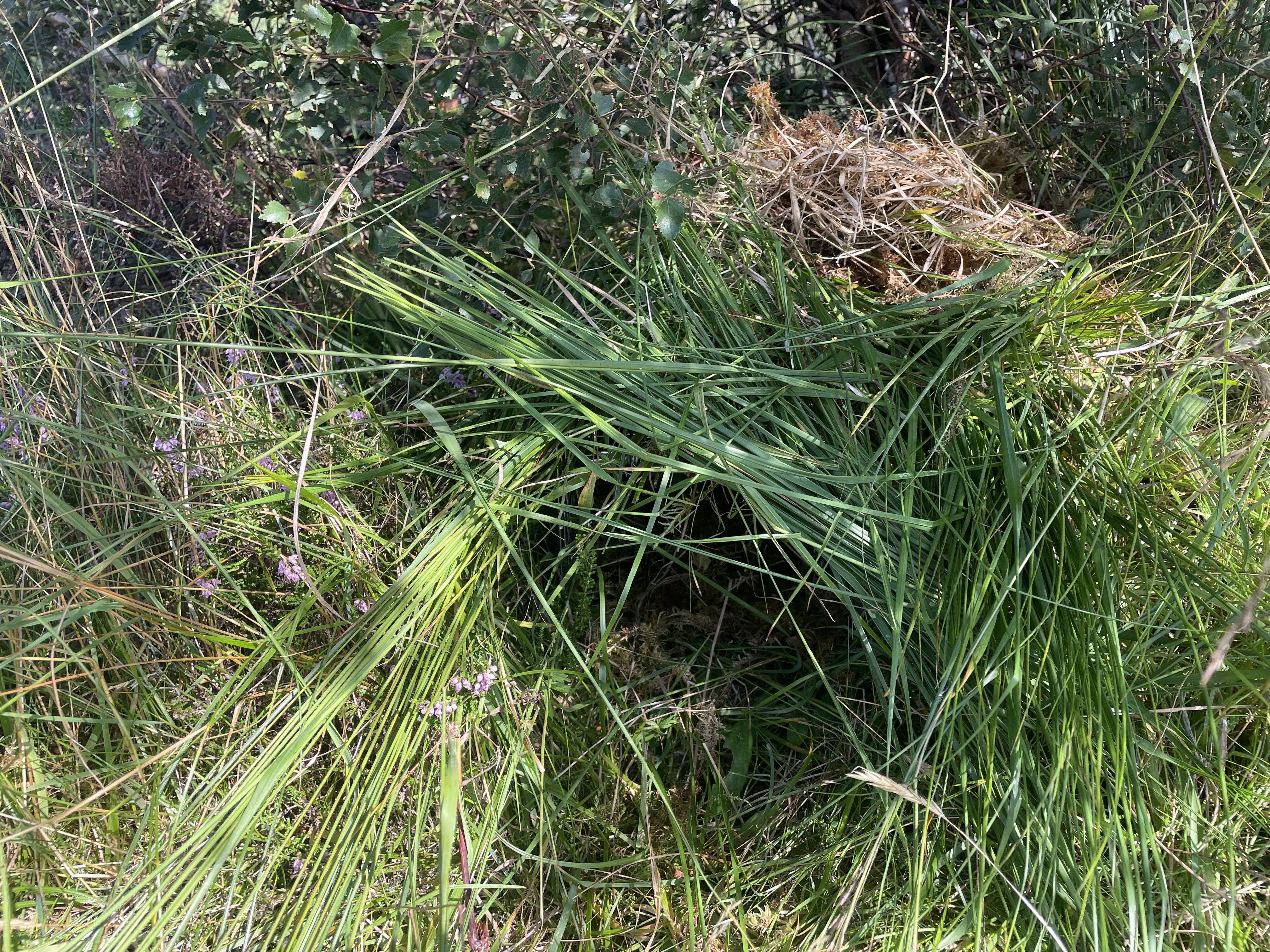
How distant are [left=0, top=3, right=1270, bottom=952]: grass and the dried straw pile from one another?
4.2 inches

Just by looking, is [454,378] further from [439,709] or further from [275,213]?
[439,709]

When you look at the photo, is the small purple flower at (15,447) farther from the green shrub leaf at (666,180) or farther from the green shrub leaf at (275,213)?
the green shrub leaf at (666,180)

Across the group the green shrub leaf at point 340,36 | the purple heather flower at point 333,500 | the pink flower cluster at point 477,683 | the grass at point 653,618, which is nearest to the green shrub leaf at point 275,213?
the grass at point 653,618

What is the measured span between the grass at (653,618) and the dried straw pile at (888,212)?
0.11m

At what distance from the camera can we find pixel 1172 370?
4.56ft

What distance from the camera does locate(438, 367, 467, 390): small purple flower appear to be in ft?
4.84

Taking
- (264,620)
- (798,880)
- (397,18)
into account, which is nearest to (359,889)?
(264,620)

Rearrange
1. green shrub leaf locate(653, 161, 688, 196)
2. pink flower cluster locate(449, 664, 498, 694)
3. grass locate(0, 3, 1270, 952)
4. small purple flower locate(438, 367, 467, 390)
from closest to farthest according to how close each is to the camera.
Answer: grass locate(0, 3, 1270, 952) < pink flower cluster locate(449, 664, 498, 694) < green shrub leaf locate(653, 161, 688, 196) < small purple flower locate(438, 367, 467, 390)

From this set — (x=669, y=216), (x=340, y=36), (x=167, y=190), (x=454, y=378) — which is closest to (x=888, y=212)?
(x=669, y=216)

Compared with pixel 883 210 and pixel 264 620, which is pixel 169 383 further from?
pixel 883 210

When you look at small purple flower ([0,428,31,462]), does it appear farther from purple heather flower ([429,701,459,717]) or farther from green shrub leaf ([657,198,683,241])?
green shrub leaf ([657,198,683,241])

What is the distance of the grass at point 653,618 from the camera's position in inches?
44.9

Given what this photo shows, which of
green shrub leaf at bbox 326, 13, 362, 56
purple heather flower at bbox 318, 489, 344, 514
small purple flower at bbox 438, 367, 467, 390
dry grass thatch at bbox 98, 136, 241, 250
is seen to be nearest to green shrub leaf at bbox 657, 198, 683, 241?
small purple flower at bbox 438, 367, 467, 390

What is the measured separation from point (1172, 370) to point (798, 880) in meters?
0.98
